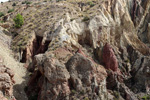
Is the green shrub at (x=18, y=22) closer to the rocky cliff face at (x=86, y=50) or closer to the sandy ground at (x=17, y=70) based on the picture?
the rocky cliff face at (x=86, y=50)

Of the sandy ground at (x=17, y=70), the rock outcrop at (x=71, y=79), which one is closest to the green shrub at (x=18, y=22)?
the sandy ground at (x=17, y=70)

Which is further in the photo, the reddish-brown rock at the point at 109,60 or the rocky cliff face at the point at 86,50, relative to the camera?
the reddish-brown rock at the point at 109,60

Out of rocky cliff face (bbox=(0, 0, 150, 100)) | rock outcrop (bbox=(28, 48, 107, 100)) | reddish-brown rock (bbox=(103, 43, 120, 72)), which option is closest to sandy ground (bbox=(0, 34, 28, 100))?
rocky cliff face (bbox=(0, 0, 150, 100))

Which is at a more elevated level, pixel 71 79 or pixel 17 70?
pixel 17 70

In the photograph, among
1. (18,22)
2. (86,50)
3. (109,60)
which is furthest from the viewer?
(18,22)

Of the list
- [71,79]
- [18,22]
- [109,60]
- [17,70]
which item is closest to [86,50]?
[109,60]

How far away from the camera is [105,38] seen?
40.0 meters

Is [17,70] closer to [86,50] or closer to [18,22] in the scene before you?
[86,50]

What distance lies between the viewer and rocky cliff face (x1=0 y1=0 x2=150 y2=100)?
86.2ft

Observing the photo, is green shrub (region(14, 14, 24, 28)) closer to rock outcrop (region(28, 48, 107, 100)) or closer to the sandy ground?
the sandy ground

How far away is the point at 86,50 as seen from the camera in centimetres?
3725

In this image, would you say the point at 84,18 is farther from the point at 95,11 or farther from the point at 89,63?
the point at 89,63

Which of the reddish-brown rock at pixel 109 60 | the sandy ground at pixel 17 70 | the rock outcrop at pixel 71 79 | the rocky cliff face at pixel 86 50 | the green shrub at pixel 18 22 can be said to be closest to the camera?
the rock outcrop at pixel 71 79

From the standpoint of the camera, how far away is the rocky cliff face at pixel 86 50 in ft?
86.2
